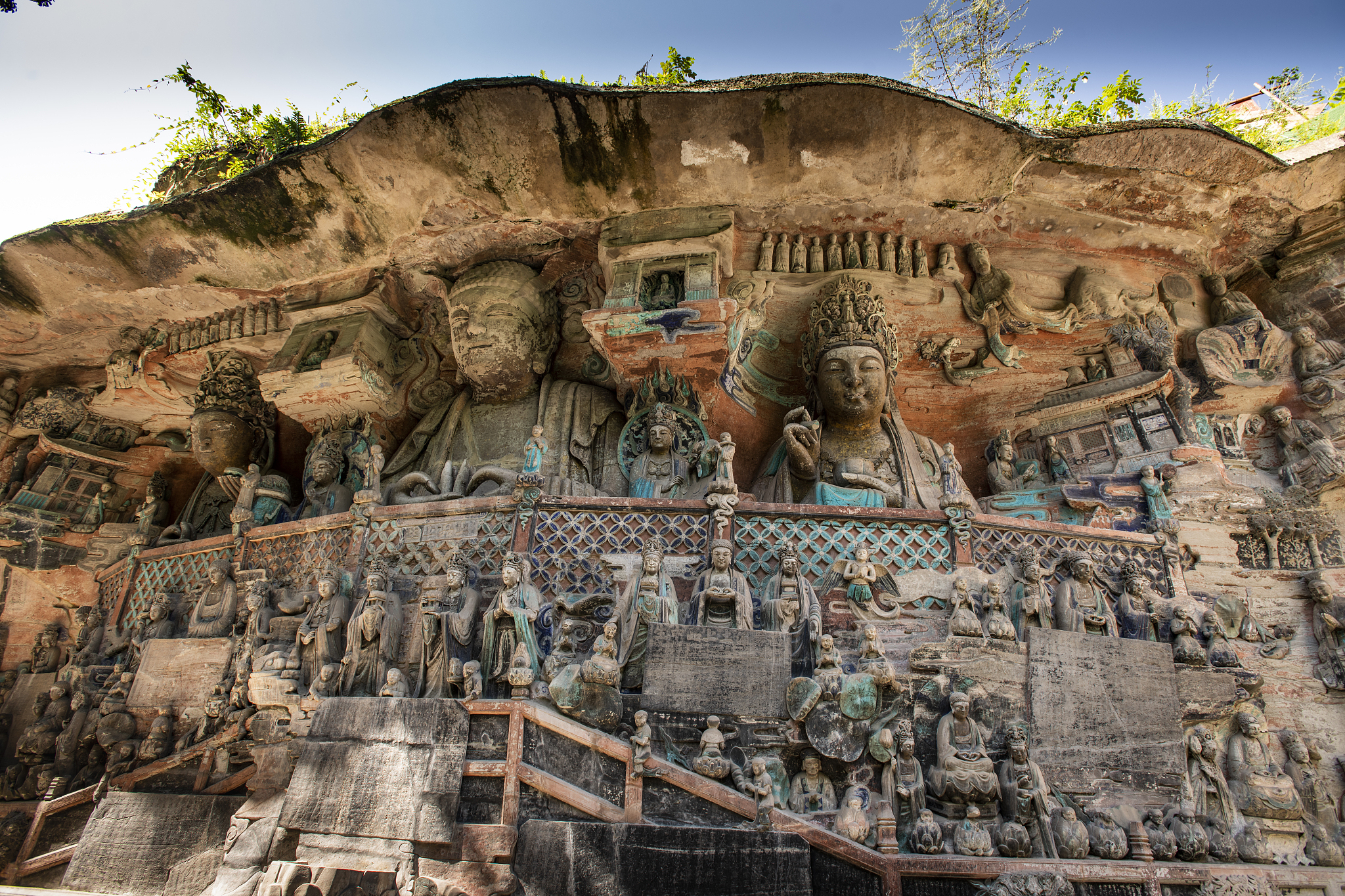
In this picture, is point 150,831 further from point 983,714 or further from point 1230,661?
point 1230,661

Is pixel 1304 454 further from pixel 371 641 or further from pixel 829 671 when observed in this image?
pixel 371 641

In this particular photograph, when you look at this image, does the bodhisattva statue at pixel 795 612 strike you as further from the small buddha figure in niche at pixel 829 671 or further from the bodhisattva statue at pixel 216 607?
the bodhisattva statue at pixel 216 607

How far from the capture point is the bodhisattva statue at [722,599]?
6.56 m

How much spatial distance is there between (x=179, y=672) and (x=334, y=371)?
3.63 meters

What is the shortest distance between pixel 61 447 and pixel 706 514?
9615mm

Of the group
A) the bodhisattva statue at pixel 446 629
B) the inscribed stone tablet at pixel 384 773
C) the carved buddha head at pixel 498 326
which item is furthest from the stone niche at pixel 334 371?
the inscribed stone tablet at pixel 384 773

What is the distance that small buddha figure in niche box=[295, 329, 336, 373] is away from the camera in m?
9.70

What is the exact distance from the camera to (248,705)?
7.25 metres

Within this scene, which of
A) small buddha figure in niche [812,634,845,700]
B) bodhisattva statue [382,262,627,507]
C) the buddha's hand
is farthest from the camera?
bodhisattva statue [382,262,627,507]

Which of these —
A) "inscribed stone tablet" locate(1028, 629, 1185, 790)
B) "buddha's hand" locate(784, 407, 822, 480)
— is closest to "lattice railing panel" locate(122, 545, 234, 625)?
"buddha's hand" locate(784, 407, 822, 480)

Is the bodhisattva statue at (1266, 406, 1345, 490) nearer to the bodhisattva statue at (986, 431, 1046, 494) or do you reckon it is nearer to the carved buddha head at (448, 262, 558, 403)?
the bodhisattva statue at (986, 431, 1046, 494)

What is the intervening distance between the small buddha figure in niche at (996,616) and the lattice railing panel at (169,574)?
7.74 meters

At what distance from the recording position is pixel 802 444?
8578 millimetres

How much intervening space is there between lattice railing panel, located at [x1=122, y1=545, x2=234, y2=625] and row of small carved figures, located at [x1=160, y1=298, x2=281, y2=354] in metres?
2.89
